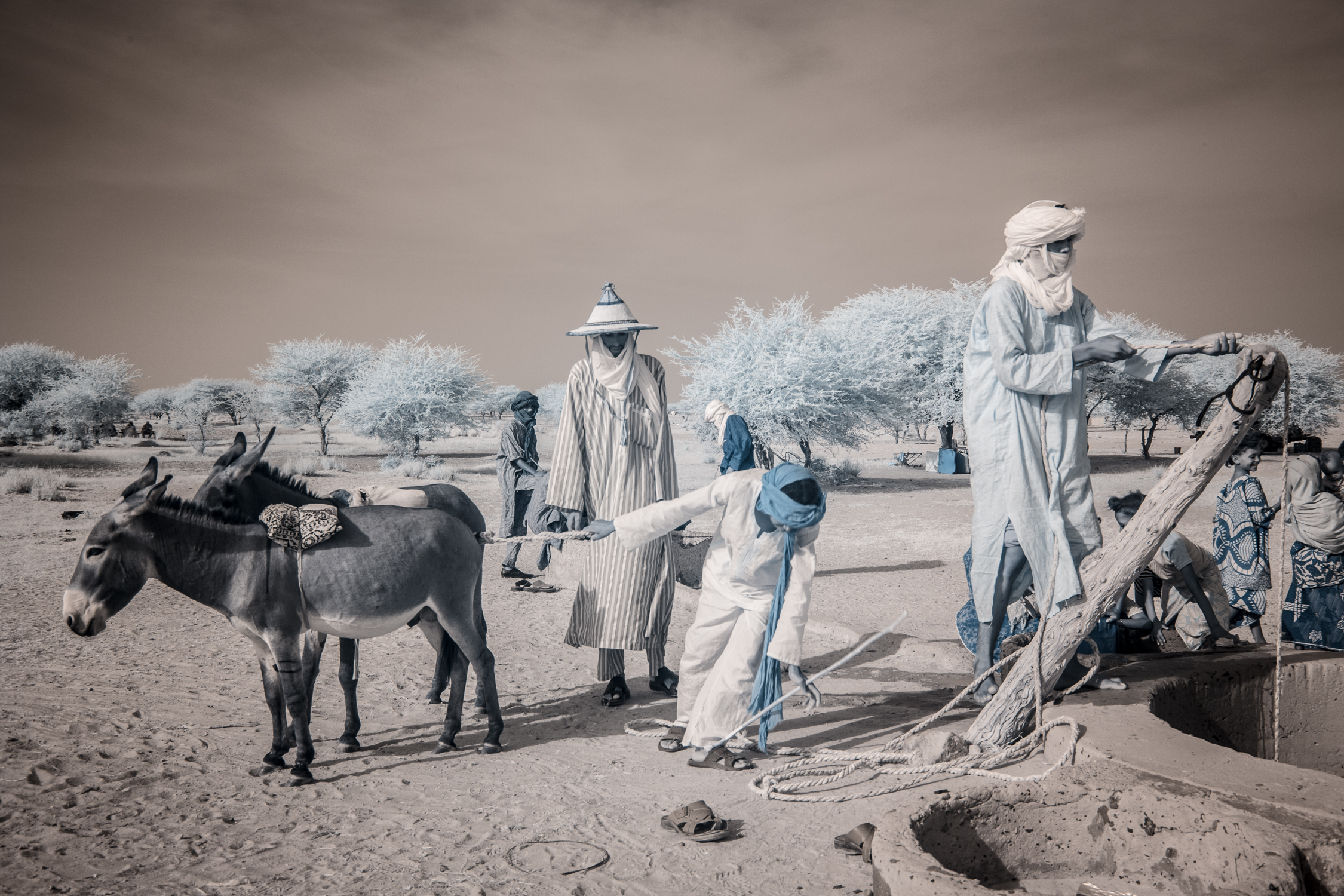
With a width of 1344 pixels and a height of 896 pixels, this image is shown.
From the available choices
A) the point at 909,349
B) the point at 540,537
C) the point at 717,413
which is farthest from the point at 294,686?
the point at 909,349

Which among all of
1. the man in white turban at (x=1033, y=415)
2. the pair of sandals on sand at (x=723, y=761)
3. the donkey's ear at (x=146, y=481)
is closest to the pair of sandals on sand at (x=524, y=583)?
the pair of sandals on sand at (x=723, y=761)

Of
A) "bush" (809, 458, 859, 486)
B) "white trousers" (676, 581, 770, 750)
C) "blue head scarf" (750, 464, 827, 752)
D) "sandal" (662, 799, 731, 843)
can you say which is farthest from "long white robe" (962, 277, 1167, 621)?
"bush" (809, 458, 859, 486)

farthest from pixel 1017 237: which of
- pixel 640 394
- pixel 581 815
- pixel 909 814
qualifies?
pixel 581 815

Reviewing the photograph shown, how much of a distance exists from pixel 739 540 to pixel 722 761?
3.78ft

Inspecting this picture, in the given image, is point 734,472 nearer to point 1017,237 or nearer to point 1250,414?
point 1017,237

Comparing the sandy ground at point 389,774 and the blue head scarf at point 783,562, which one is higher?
the blue head scarf at point 783,562

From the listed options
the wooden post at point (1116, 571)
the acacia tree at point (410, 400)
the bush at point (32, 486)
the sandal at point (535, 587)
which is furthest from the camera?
the acacia tree at point (410, 400)

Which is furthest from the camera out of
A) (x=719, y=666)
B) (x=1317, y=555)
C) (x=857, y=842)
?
(x=1317, y=555)

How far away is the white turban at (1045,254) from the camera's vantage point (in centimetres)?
441

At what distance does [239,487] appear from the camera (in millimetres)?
4617

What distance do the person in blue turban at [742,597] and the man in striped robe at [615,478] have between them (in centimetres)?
68

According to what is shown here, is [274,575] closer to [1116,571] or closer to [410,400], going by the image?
[1116,571]

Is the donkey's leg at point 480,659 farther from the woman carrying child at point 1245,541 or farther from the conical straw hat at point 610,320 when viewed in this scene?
the woman carrying child at point 1245,541

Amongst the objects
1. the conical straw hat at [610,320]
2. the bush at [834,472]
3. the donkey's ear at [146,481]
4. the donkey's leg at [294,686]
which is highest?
the conical straw hat at [610,320]
